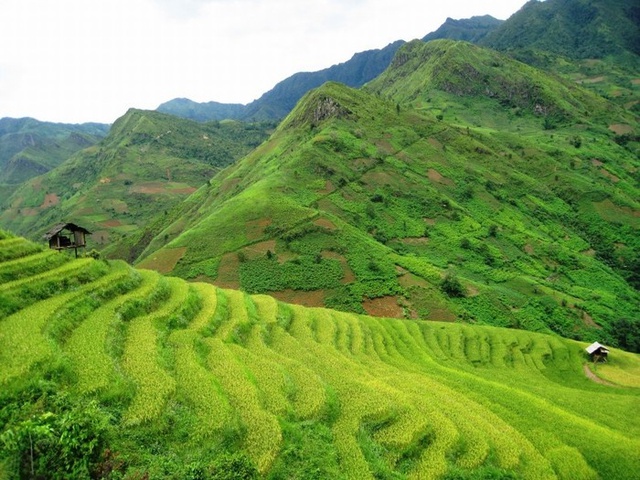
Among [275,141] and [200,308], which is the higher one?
[275,141]

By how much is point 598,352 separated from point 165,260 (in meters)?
77.2

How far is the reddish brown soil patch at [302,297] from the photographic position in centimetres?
7506

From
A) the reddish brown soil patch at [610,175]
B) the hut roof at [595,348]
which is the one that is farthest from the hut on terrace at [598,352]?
the reddish brown soil patch at [610,175]

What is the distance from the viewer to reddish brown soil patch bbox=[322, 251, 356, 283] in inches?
3152

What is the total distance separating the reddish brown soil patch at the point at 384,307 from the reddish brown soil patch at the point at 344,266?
21.1ft

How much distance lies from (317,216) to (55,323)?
73.8m

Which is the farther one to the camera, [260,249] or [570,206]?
[570,206]

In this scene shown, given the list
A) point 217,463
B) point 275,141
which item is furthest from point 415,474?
point 275,141

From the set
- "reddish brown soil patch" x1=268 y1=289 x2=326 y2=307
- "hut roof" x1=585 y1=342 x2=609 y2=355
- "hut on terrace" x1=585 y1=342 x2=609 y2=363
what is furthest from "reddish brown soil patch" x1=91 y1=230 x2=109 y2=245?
"hut on terrace" x1=585 y1=342 x2=609 y2=363

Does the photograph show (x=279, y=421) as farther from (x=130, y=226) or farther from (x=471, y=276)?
(x=130, y=226)

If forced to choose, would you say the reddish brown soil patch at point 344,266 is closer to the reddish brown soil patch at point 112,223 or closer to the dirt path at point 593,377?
the dirt path at point 593,377

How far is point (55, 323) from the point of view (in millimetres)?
23766

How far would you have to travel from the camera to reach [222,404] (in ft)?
66.3

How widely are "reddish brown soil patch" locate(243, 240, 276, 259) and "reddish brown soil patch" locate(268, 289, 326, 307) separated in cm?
1196
